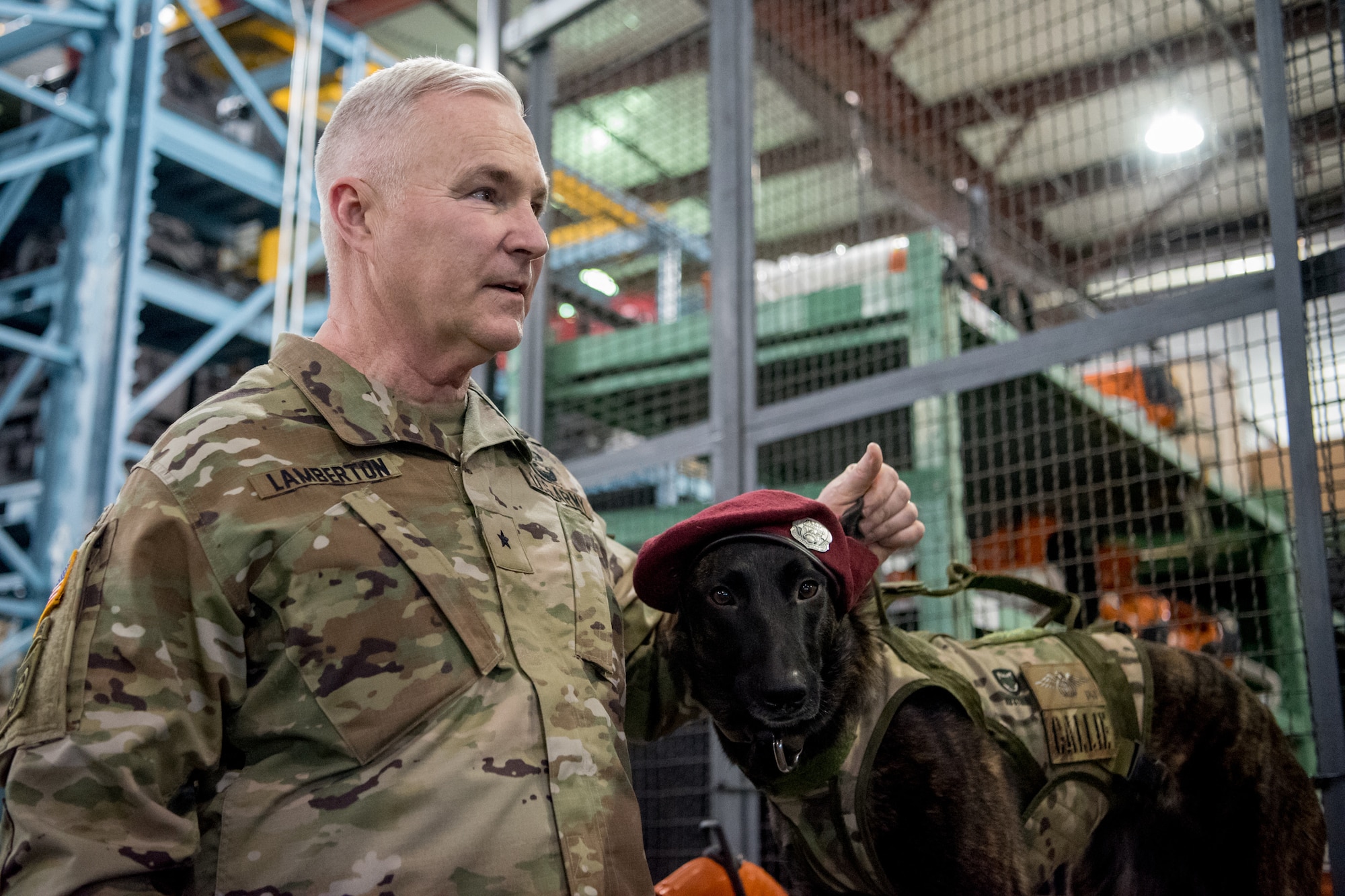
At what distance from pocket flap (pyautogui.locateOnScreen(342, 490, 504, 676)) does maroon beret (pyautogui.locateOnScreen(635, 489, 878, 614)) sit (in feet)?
1.37

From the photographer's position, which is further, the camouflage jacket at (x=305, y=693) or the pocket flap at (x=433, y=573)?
the pocket flap at (x=433, y=573)

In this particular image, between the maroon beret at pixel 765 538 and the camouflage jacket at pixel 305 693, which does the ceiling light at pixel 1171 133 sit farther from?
the camouflage jacket at pixel 305 693

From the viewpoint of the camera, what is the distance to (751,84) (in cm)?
305

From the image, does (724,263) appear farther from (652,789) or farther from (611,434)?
(652,789)

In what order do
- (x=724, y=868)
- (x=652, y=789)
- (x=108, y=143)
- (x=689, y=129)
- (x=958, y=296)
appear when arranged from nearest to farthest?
(x=724, y=868)
(x=958, y=296)
(x=652, y=789)
(x=689, y=129)
(x=108, y=143)

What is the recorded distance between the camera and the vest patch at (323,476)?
110cm

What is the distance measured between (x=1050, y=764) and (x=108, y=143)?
670cm

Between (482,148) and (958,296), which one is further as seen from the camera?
(958,296)

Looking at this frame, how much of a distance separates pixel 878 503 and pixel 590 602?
515 millimetres

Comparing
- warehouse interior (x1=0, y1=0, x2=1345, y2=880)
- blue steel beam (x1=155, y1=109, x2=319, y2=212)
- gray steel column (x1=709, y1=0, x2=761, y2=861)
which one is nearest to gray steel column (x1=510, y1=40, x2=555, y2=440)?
warehouse interior (x1=0, y1=0, x2=1345, y2=880)

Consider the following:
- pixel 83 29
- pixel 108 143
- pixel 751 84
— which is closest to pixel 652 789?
pixel 751 84

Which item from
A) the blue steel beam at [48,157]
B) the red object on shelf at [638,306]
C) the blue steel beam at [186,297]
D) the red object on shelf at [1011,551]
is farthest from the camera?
the blue steel beam at [186,297]

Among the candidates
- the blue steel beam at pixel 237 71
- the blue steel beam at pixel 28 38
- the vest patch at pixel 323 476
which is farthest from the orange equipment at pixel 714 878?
the blue steel beam at pixel 237 71

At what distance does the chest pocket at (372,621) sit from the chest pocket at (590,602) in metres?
0.16
